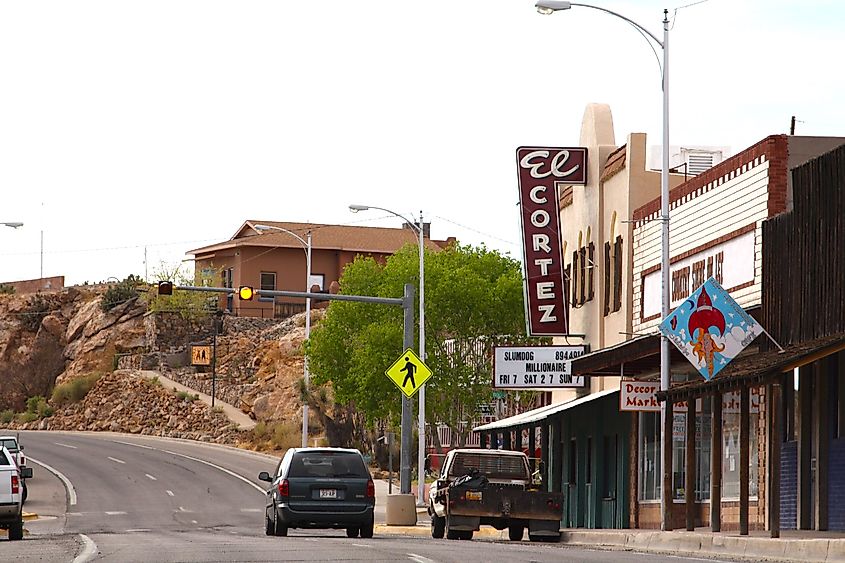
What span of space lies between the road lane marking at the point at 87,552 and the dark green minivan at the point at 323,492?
166 inches

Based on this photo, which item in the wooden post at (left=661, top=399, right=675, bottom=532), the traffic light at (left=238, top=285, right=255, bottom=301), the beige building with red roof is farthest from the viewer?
the beige building with red roof

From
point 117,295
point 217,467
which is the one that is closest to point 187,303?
point 117,295

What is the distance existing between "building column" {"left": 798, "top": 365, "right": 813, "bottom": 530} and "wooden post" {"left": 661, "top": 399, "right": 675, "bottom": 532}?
91.4 inches

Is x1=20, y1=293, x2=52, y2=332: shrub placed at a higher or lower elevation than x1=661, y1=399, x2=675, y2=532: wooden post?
higher

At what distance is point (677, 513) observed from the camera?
3241cm

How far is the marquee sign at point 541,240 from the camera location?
36.4 meters

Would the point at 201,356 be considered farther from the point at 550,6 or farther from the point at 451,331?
the point at 550,6

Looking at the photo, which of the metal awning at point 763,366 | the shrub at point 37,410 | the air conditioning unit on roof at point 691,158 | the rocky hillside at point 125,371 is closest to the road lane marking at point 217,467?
the rocky hillside at point 125,371

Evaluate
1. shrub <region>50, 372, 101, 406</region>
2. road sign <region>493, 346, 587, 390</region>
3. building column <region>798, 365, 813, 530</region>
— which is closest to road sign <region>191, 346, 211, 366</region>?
shrub <region>50, 372, 101, 406</region>

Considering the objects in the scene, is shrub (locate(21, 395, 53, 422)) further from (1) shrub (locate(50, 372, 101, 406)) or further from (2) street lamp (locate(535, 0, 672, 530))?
(2) street lamp (locate(535, 0, 672, 530))

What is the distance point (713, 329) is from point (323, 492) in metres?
7.66

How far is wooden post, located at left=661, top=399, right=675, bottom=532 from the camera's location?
27.0 m

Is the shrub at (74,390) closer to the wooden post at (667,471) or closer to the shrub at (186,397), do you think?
the shrub at (186,397)

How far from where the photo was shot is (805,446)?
25.8 meters
